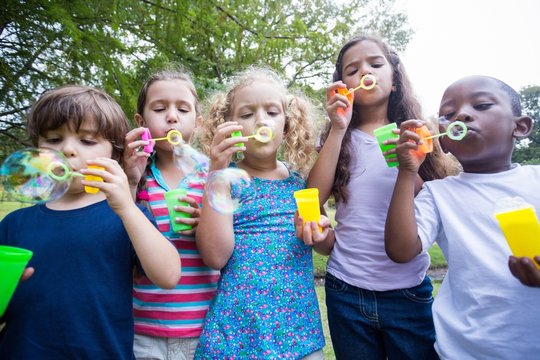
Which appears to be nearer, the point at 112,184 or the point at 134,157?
the point at 112,184

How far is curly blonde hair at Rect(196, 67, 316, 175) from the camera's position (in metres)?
2.08

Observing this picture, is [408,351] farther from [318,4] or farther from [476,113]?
[318,4]

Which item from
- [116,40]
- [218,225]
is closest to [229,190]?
[218,225]

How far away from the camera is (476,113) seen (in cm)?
156

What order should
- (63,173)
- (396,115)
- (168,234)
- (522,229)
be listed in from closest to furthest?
1. (522,229)
2. (63,173)
3. (168,234)
4. (396,115)

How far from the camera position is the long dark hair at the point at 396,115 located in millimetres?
1993

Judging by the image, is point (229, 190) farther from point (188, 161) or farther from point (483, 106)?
point (483, 106)

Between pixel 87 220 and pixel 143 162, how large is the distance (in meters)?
0.38

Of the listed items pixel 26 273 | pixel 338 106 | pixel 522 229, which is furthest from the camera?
pixel 338 106

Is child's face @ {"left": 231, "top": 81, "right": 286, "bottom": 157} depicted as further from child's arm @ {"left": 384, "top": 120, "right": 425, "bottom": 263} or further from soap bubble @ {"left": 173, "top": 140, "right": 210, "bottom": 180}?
child's arm @ {"left": 384, "top": 120, "right": 425, "bottom": 263}

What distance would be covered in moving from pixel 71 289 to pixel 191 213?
1.74 ft

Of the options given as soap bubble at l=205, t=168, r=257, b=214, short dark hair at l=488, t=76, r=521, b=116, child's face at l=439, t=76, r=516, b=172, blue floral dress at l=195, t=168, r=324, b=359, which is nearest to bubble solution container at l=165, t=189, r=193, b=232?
soap bubble at l=205, t=168, r=257, b=214

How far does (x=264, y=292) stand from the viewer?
164cm

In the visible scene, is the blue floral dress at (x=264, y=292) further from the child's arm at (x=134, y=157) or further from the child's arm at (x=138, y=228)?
the child's arm at (x=134, y=157)
